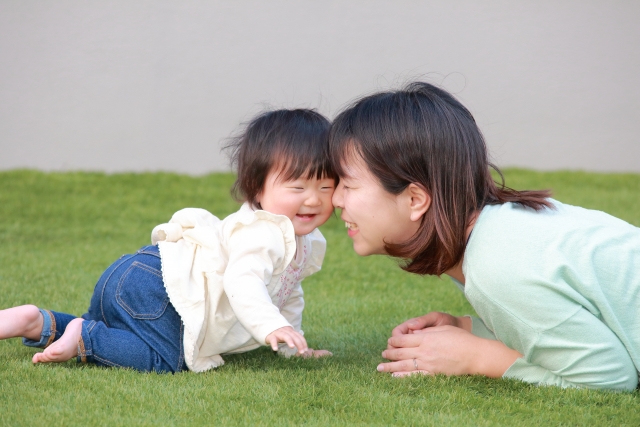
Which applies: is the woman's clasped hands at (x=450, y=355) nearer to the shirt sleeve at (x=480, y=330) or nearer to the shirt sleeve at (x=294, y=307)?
the shirt sleeve at (x=480, y=330)

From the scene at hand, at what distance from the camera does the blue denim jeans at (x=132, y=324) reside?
239cm

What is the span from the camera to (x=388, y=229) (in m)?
2.33

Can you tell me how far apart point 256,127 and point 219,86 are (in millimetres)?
4733

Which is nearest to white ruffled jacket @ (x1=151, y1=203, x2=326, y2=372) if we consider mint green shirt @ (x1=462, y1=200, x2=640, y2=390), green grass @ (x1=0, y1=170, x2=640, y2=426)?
green grass @ (x1=0, y1=170, x2=640, y2=426)

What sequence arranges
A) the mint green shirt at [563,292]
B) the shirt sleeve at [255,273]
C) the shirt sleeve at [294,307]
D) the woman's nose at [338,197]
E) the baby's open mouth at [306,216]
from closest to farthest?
the mint green shirt at [563,292], the shirt sleeve at [255,273], the woman's nose at [338,197], the baby's open mouth at [306,216], the shirt sleeve at [294,307]

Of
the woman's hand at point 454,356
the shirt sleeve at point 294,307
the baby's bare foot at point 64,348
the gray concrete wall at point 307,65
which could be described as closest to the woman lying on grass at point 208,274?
the baby's bare foot at point 64,348

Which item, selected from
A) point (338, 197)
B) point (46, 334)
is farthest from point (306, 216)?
point (46, 334)

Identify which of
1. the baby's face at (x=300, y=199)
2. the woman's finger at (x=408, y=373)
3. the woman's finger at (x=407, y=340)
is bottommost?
the woman's finger at (x=408, y=373)

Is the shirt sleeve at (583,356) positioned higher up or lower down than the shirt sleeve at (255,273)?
lower down

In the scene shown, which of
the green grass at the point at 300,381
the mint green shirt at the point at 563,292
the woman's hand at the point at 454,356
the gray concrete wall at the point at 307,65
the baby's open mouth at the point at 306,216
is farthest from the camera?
the gray concrete wall at the point at 307,65

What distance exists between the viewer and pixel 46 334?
2488 mm

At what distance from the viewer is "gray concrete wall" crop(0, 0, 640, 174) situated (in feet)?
22.6

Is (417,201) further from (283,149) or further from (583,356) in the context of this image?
(583,356)

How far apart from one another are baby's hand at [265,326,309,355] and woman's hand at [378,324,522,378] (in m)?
0.41
